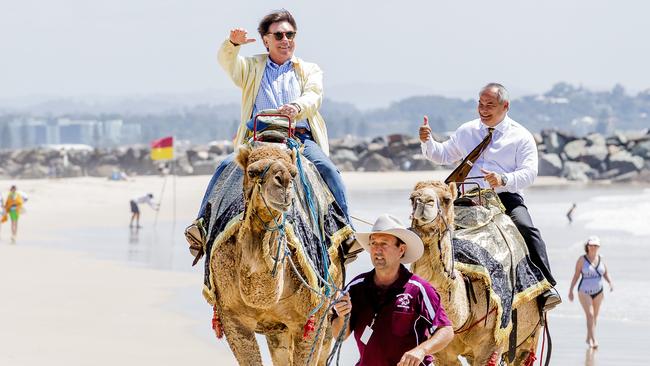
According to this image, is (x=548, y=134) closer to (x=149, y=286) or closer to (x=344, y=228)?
(x=149, y=286)

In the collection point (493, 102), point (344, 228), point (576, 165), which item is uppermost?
point (493, 102)

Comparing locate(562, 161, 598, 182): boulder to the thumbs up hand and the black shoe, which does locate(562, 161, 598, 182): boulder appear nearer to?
the black shoe

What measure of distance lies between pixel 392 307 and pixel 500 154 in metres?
3.77

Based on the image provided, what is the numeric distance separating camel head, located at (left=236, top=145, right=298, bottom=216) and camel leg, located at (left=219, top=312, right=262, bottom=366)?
0.92 metres

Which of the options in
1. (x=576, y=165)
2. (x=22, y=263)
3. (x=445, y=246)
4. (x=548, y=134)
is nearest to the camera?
(x=445, y=246)

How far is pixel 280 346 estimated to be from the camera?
31.0 ft

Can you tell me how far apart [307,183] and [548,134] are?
90082mm

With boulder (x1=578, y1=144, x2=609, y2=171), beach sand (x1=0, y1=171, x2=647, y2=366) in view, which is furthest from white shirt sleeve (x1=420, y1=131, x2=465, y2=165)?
boulder (x1=578, y1=144, x2=609, y2=171)

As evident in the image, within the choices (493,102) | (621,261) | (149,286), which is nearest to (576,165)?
(621,261)

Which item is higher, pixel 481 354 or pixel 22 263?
pixel 481 354

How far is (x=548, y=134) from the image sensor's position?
9812 centimetres

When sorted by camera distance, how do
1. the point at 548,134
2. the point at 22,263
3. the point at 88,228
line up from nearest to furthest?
1. the point at 22,263
2. the point at 88,228
3. the point at 548,134

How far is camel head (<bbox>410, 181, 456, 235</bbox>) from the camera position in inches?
338

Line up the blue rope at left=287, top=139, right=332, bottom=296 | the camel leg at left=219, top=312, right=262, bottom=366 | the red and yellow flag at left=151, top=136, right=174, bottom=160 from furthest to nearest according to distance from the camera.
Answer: the red and yellow flag at left=151, top=136, right=174, bottom=160, the blue rope at left=287, top=139, right=332, bottom=296, the camel leg at left=219, top=312, right=262, bottom=366
